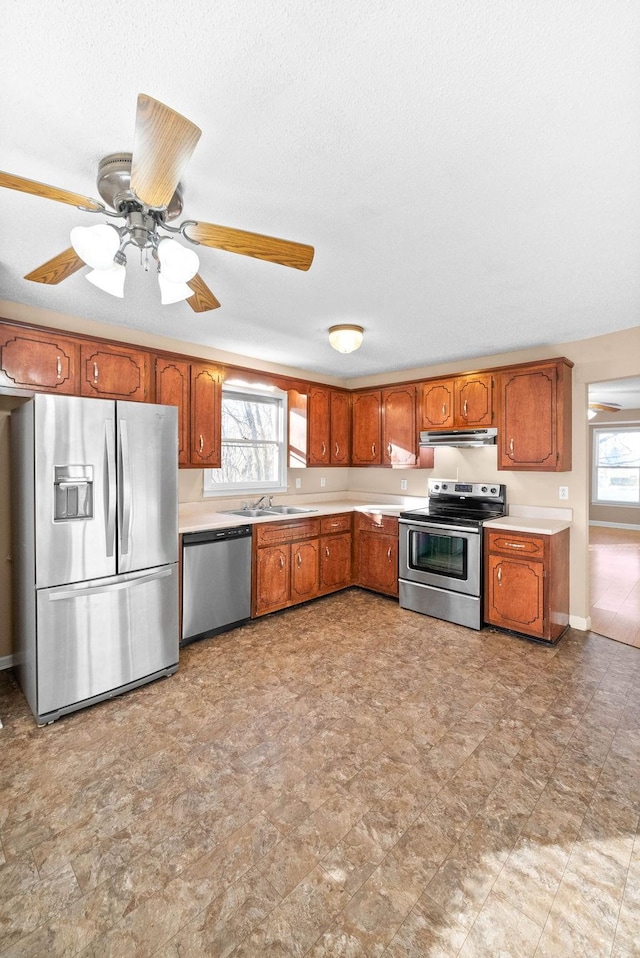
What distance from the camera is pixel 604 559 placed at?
627cm

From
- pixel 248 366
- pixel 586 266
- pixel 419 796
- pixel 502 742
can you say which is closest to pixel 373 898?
pixel 419 796

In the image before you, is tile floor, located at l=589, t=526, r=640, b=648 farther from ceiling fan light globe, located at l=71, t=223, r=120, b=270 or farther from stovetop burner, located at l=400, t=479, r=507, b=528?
ceiling fan light globe, located at l=71, t=223, r=120, b=270

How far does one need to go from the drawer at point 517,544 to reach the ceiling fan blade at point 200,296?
290 cm

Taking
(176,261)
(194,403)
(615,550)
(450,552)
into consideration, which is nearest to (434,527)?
(450,552)

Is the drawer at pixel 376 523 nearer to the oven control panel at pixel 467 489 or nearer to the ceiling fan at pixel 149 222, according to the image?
the oven control panel at pixel 467 489

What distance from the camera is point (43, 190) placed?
1288 mm

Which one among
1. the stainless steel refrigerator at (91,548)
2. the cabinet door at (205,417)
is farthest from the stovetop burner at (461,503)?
the stainless steel refrigerator at (91,548)

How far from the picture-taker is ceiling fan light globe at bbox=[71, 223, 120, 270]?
1.40 m

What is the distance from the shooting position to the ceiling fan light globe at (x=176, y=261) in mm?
1516

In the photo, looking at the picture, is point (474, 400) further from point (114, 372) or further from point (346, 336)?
point (114, 372)

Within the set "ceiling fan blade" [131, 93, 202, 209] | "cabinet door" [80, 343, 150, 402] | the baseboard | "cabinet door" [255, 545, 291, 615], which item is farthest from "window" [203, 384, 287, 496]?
the baseboard

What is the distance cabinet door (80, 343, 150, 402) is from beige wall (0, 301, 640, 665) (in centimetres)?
27

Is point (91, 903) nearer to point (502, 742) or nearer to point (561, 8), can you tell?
point (502, 742)

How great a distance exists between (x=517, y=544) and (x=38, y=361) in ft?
12.5
